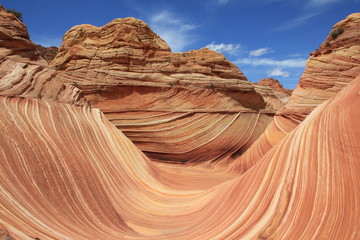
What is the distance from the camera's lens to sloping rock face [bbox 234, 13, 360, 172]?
789 cm

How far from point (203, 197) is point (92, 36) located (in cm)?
784

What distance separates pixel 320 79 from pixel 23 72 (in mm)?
7263

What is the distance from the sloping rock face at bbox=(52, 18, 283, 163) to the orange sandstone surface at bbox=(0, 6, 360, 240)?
2857 millimetres

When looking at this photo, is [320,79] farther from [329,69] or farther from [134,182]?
[134,182]

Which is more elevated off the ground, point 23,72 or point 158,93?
point 158,93

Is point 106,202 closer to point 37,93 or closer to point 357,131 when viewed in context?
point 37,93

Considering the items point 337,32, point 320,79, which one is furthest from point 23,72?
point 337,32

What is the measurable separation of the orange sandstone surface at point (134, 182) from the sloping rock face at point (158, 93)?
2.86m

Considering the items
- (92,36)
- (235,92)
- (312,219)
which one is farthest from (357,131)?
(92,36)

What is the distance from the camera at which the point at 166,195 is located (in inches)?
189

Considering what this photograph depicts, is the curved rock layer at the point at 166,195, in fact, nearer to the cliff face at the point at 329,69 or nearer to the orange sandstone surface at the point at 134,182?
the orange sandstone surface at the point at 134,182

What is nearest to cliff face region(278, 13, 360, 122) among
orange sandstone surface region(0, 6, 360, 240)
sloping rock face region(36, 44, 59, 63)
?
orange sandstone surface region(0, 6, 360, 240)

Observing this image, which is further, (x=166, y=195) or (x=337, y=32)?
(x=337, y=32)

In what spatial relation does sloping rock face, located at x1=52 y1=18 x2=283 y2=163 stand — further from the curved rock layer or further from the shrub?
the curved rock layer
